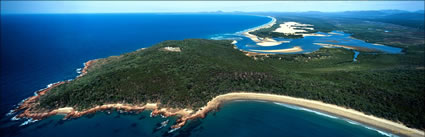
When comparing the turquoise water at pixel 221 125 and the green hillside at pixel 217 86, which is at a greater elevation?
the green hillside at pixel 217 86

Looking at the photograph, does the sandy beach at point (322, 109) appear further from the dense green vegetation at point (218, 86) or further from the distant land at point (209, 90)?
the dense green vegetation at point (218, 86)

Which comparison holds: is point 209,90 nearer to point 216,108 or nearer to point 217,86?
point 217,86

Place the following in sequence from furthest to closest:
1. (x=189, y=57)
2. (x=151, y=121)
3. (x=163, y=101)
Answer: (x=189, y=57) < (x=163, y=101) < (x=151, y=121)

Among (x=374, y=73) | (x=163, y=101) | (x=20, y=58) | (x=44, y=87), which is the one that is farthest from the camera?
(x=20, y=58)

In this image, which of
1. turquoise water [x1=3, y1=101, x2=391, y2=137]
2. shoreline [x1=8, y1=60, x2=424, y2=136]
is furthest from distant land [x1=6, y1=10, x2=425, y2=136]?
turquoise water [x1=3, y1=101, x2=391, y2=137]

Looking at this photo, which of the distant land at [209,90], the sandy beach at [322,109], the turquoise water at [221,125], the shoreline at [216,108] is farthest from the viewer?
the distant land at [209,90]

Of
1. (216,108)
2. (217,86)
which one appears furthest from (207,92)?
(216,108)

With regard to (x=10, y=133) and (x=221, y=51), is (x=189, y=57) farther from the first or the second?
(x=10, y=133)

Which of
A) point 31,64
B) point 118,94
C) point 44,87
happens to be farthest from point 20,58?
point 118,94

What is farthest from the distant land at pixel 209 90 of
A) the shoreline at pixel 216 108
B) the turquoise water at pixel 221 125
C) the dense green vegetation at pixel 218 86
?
the turquoise water at pixel 221 125
